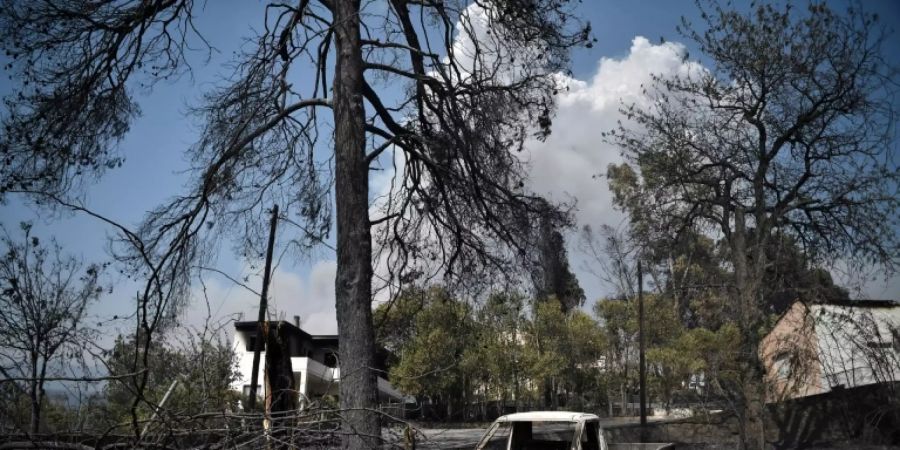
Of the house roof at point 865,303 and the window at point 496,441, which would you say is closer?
the window at point 496,441

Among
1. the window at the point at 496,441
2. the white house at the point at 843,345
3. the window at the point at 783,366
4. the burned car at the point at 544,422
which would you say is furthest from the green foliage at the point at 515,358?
the burned car at the point at 544,422

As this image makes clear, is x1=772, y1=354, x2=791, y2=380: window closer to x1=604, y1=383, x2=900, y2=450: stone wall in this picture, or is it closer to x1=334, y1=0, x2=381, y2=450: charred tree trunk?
x1=604, y1=383, x2=900, y2=450: stone wall

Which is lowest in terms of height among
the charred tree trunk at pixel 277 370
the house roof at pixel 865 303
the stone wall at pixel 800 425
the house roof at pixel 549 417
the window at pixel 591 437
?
the stone wall at pixel 800 425

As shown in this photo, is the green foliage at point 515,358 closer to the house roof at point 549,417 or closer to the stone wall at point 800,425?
the stone wall at point 800,425

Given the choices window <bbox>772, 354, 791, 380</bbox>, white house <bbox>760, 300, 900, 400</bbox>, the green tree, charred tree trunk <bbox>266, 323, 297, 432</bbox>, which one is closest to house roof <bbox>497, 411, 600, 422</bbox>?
charred tree trunk <bbox>266, 323, 297, 432</bbox>

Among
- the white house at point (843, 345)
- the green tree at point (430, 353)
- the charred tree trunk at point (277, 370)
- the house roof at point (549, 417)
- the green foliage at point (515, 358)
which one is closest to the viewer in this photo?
the house roof at point (549, 417)

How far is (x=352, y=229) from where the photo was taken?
8.96 m

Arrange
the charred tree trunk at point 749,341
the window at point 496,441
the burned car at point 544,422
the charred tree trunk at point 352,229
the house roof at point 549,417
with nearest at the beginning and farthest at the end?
1. the charred tree trunk at point 352,229
2. the window at point 496,441
3. the burned car at point 544,422
4. the house roof at point 549,417
5. the charred tree trunk at point 749,341

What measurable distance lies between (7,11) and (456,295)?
7346 millimetres

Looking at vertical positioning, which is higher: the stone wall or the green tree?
the green tree

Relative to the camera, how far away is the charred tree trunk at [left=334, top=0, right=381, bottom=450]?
27.6ft

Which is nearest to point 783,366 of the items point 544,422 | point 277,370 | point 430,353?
point 544,422

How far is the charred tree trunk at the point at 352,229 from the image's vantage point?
841cm

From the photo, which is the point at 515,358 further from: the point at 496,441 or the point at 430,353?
the point at 496,441
